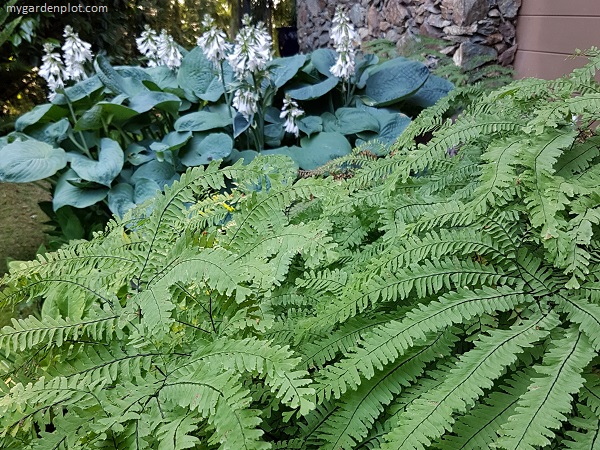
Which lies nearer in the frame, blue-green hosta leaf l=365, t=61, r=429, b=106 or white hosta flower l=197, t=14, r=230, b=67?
white hosta flower l=197, t=14, r=230, b=67

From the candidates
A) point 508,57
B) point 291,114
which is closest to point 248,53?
point 291,114

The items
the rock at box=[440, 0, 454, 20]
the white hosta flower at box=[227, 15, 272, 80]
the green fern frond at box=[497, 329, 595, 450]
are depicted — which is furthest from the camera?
the rock at box=[440, 0, 454, 20]

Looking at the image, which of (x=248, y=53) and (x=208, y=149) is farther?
(x=208, y=149)

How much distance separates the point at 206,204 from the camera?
135 cm

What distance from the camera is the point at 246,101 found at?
276 cm

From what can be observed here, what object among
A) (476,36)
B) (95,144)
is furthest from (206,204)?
(476,36)

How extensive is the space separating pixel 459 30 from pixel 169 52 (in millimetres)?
1855

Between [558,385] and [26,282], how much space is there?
0.97 metres

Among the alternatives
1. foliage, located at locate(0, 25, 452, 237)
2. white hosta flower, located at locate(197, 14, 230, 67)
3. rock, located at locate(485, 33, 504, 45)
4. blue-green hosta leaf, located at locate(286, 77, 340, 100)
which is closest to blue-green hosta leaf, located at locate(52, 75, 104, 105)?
foliage, located at locate(0, 25, 452, 237)

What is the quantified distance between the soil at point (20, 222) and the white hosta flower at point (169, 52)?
45.3 inches

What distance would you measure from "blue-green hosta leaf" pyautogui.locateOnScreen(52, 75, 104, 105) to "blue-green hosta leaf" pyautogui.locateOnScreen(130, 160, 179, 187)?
559 mm

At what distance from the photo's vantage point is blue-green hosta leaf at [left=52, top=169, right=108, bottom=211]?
9.10 ft
